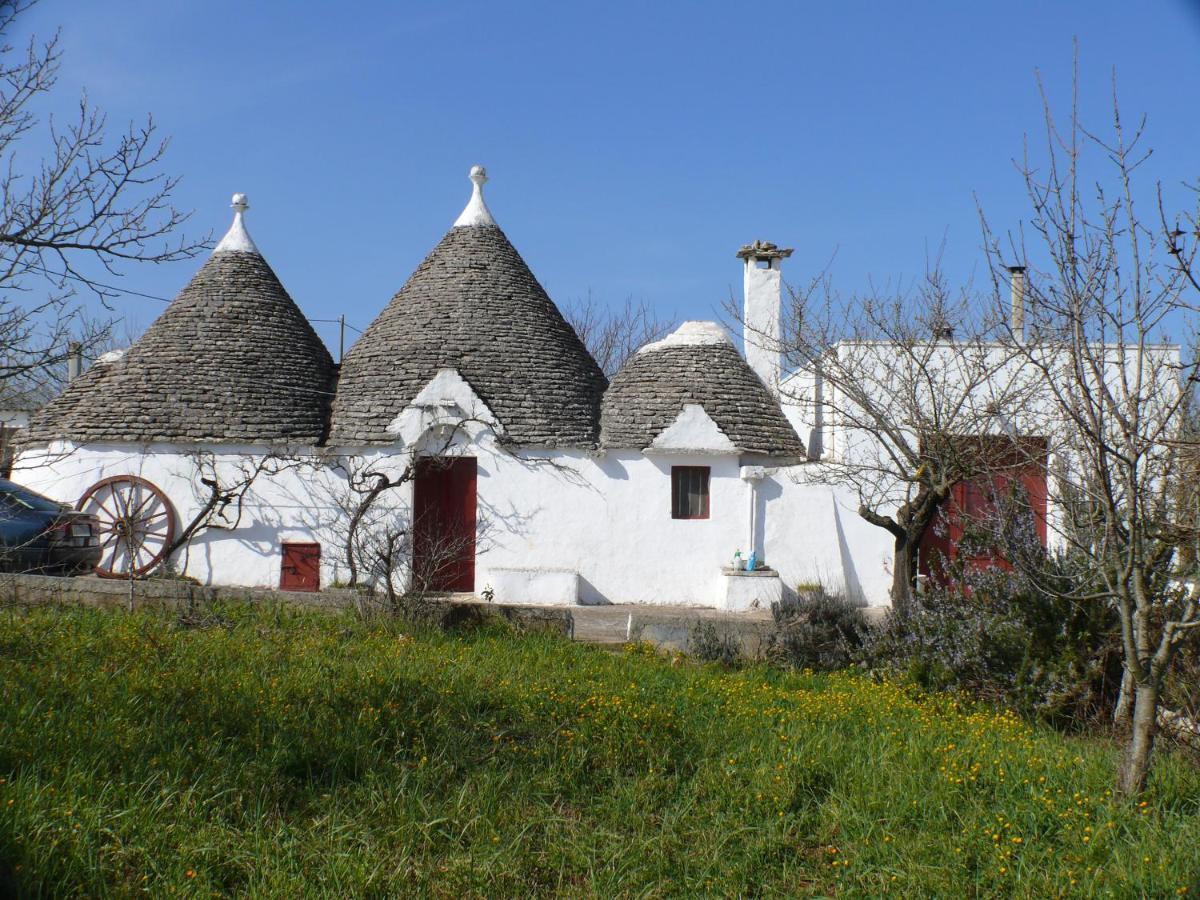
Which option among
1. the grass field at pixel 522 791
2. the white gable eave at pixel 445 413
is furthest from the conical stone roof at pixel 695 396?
the grass field at pixel 522 791

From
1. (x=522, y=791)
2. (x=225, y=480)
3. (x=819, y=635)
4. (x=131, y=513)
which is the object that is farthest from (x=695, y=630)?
(x=131, y=513)

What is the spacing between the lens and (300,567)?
1204 centimetres

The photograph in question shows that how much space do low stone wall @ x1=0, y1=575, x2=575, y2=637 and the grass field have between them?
2.23m

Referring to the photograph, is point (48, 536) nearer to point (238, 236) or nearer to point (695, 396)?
point (238, 236)

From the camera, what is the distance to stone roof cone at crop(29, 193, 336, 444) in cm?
1220

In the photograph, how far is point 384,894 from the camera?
12.9 feet

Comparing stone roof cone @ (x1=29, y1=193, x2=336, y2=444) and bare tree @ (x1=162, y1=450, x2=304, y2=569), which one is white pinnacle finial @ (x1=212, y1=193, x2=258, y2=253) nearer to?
stone roof cone @ (x1=29, y1=193, x2=336, y2=444)

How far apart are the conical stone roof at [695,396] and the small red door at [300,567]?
13.0 ft

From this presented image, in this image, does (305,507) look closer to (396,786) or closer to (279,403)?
(279,403)

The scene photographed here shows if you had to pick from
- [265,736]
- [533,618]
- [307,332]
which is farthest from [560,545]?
[265,736]

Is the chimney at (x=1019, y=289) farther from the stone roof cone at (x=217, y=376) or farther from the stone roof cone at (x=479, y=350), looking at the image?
the stone roof cone at (x=217, y=376)

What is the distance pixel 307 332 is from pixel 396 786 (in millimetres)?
10334

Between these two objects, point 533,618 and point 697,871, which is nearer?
point 697,871

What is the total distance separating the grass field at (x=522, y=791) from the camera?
4.03 m
